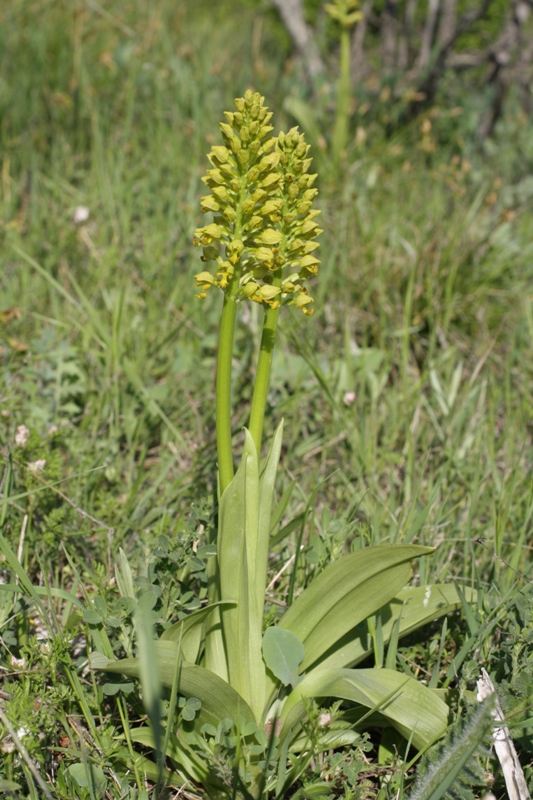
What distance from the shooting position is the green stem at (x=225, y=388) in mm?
1338

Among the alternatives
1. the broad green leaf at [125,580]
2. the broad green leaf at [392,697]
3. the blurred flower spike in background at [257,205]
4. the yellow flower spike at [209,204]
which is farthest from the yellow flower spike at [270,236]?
the broad green leaf at [392,697]

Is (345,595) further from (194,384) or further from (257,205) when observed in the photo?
(194,384)

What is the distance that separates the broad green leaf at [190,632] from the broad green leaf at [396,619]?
302 mm

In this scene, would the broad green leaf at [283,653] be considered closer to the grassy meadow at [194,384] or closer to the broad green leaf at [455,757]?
the grassy meadow at [194,384]

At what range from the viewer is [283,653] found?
1443 mm

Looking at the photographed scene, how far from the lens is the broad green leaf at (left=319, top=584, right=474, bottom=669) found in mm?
1592

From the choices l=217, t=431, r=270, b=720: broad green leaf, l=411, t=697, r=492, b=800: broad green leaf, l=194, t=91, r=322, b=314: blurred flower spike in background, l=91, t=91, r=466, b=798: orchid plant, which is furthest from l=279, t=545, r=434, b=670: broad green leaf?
l=194, t=91, r=322, b=314: blurred flower spike in background

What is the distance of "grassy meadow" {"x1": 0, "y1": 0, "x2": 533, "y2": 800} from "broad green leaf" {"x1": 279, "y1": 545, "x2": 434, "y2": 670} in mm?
160

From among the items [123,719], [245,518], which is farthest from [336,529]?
[123,719]

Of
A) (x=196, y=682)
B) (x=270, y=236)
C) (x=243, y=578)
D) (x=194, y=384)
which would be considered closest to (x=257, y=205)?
(x=270, y=236)

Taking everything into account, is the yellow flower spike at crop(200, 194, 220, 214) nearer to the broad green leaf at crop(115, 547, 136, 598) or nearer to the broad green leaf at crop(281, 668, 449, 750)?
the broad green leaf at crop(115, 547, 136, 598)

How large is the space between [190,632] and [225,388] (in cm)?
52

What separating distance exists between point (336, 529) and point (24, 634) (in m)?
0.77

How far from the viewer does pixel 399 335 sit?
9.63ft
